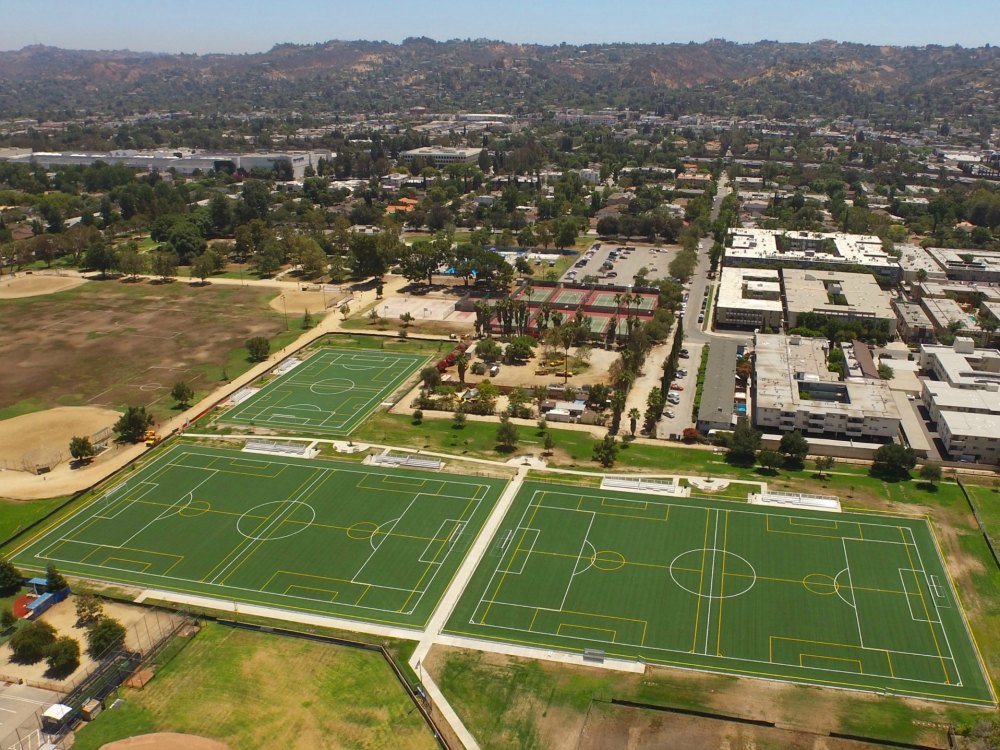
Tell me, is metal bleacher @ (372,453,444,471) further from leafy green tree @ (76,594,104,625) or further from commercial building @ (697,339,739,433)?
commercial building @ (697,339,739,433)

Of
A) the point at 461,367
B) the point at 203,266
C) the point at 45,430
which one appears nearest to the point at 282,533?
the point at 461,367

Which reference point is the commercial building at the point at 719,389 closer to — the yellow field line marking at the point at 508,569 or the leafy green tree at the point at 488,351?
the yellow field line marking at the point at 508,569

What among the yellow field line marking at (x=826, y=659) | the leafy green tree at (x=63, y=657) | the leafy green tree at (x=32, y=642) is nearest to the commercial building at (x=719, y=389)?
the yellow field line marking at (x=826, y=659)

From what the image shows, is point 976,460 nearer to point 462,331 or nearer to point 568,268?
point 462,331

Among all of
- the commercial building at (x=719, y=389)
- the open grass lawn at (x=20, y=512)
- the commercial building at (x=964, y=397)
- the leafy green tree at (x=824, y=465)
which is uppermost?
the commercial building at (x=964, y=397)

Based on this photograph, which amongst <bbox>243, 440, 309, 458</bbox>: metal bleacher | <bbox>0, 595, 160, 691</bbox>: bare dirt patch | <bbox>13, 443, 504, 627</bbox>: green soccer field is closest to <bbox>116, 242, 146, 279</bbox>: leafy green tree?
<bbox>13, 443, 504, 627</bbox>: green soccer field

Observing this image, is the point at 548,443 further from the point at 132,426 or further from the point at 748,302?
the point at 748,302

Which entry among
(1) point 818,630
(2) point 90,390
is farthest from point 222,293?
(1) point 818,630
